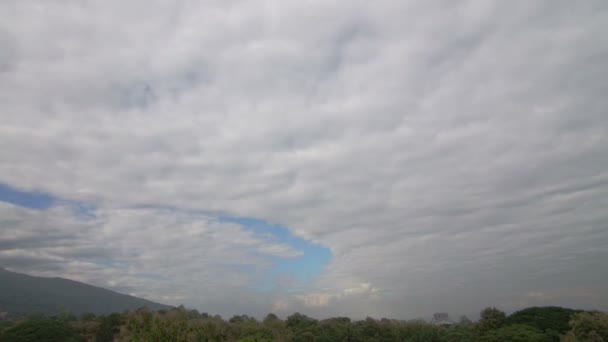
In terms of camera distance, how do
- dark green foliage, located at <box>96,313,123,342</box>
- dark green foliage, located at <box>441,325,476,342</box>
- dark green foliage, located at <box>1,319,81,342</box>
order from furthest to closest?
1. dark green foliage, located at <box>96,313,123,342</box>
2. dark green foliage, located at <box>1,319,81,342</box>
3. dark green foliage, located at <box>441,325,476,342</box>

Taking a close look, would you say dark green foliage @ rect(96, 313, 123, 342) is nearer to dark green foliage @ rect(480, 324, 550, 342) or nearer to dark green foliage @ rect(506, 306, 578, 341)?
dark green foliage @ rect(480, 324, 550, 342)

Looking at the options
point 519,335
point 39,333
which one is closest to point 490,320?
point 519,335

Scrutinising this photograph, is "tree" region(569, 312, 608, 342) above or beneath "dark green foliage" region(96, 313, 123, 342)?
above

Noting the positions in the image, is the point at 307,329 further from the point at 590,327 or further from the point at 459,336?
the point at 590,327

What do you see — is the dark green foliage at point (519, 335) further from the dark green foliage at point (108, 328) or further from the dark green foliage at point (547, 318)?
the dark green foliage at point (108, 328)

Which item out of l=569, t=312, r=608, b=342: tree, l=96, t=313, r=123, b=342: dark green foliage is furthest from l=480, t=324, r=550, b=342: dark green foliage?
l=96, t=313, r=123, b=342: dark green foliage

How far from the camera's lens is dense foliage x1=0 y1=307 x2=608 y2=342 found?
1827 centimetres

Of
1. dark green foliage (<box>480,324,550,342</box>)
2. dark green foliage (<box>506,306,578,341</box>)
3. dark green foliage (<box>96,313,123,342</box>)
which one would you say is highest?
dark green foliage (<box>506,306,578,341</box>)

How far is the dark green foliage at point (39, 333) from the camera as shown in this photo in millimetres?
36656

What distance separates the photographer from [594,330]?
81.7 ft

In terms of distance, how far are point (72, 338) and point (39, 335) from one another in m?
2.67

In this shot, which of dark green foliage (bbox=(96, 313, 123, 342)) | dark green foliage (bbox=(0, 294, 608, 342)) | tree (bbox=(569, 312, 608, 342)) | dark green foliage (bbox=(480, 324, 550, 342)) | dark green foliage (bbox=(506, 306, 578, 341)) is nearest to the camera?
dark green foliage (bbox=(0, 294, 608, 342))

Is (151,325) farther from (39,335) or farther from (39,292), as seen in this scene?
(39,292)

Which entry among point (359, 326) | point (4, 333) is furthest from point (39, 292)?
point (359, 326)
